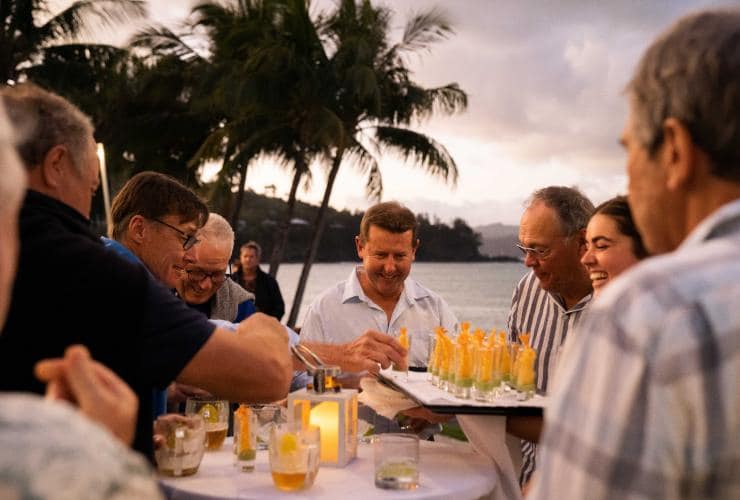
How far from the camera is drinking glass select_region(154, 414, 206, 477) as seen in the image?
2.74m

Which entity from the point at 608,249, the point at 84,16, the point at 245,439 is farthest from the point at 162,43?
the point at 245,439

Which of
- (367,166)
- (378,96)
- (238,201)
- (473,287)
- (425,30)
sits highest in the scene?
(425,30)

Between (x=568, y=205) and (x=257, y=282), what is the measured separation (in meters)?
8.07

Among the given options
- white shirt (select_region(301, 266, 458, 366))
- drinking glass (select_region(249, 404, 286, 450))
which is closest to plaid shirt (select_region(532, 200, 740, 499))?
drinking glass (select_region(249, 404, 286, 450))

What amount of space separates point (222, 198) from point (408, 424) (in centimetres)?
2033

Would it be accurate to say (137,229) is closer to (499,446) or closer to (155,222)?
(155,222)

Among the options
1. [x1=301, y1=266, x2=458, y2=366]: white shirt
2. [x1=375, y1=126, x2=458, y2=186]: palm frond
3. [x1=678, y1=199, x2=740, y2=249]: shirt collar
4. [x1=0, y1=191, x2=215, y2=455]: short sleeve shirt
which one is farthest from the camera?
[x1=375, y1=126, x2=458, y2=186]: palm frond

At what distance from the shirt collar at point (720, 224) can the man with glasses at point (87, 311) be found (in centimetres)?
138

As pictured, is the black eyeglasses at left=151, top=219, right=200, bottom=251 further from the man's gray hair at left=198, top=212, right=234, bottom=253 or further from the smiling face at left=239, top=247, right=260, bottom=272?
the smiling face at left=239, top=247, right=260, bottom=272

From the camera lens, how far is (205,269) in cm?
450

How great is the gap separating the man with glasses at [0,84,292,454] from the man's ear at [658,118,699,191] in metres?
1.34

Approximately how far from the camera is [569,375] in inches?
45.3

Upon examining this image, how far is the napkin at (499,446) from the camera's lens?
2982mm

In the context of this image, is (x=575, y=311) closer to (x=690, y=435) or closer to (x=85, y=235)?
(x=85, y=235)
